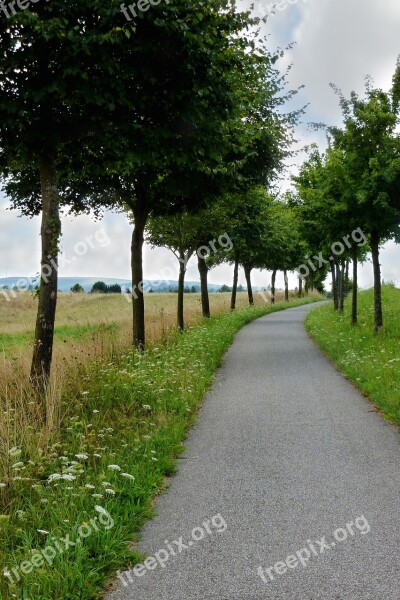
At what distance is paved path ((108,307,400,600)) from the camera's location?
3.52m

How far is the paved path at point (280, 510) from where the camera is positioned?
352 cm

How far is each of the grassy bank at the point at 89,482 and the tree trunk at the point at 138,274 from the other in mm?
5105

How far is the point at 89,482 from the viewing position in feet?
16.2

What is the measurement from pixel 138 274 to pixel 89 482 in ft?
33.1

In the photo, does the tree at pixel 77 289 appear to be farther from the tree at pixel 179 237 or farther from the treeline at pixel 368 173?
the treeline at pixel 368 173

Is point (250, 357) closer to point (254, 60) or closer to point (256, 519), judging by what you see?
point (254, 60)

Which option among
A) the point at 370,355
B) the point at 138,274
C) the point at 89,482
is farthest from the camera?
the point at 138,274

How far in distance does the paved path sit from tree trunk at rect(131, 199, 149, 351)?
5836 mm

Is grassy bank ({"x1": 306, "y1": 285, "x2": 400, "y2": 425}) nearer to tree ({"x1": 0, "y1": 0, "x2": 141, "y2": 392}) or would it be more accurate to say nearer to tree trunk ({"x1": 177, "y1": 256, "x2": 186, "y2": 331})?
tree trunk ({"x1": 177, "y1": 256, "x2": 186, "y2": 331})

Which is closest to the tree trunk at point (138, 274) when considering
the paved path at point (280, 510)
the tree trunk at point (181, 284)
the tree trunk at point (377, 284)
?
the tree trunk at point (181, 284)

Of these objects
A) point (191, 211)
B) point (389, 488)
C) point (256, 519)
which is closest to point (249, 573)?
point (256, 519)

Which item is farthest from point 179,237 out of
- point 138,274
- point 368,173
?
point 368,173

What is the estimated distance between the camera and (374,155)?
1499 cm

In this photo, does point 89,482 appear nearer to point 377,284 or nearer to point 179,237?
point 377,284
